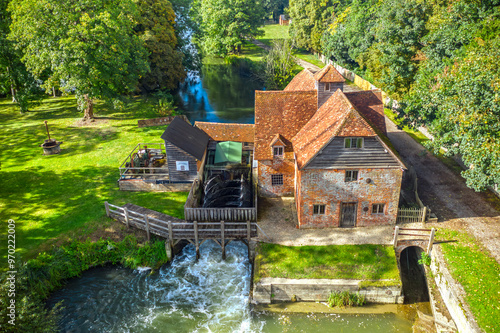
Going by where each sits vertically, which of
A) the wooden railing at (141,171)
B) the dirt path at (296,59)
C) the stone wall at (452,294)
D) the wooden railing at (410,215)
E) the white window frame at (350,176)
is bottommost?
the stone wall at (452,294)

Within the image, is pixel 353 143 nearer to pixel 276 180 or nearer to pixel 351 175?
pixel 351 175

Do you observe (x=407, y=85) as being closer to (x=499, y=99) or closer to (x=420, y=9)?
(x=420, y=9)

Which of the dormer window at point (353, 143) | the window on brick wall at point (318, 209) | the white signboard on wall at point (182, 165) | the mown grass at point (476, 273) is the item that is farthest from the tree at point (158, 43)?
the mown grass at point (476, 273)

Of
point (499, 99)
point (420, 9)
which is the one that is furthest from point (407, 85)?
point (499, 99)

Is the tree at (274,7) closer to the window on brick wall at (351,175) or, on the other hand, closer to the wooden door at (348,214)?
the window on brick wall at (351,175)

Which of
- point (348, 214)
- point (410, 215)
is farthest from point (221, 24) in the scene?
point (410, 215)
